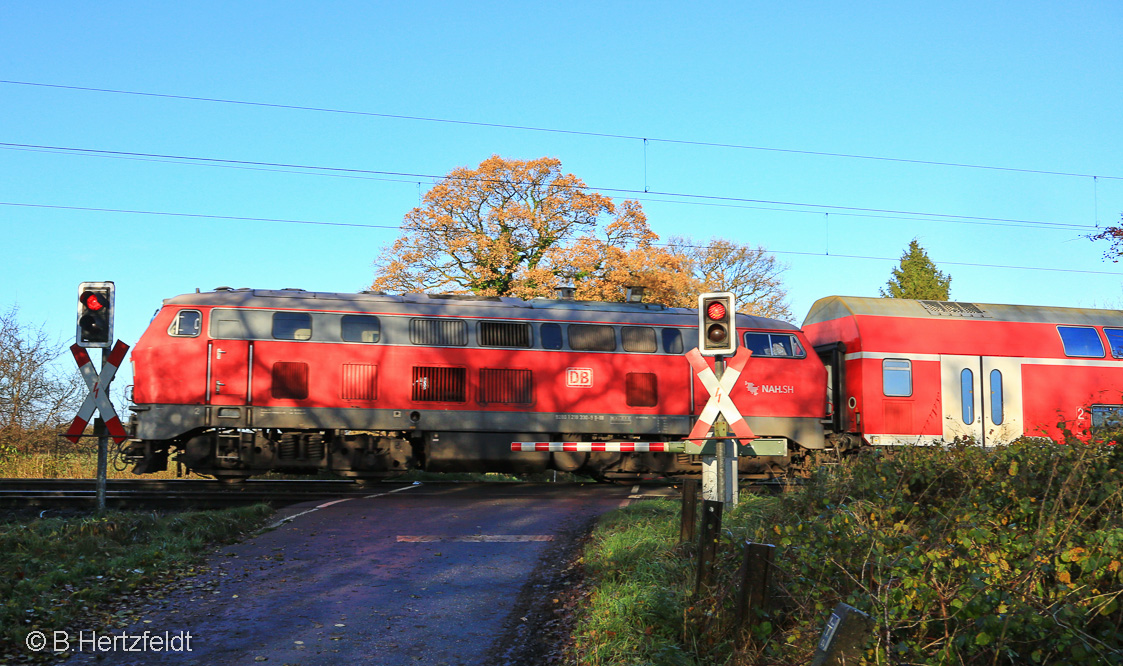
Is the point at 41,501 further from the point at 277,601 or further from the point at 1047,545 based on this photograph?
the point at 1047,545

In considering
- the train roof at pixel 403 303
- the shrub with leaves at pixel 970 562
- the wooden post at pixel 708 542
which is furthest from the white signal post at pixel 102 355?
the shrub with leaves at pixel 970 562

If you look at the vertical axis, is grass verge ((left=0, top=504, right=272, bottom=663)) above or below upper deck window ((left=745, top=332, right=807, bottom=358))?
below

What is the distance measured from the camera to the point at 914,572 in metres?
4.80

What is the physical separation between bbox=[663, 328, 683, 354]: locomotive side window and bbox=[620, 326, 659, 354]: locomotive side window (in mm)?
227

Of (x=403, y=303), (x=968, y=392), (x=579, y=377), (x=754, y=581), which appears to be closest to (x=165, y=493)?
(x=403, y=303)

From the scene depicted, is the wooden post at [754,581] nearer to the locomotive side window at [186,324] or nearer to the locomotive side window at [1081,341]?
the locomotive side window at [186,324]

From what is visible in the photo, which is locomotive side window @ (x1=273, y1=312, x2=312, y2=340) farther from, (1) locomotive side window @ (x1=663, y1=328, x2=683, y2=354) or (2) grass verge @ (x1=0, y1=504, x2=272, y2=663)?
(1) locomotive side window @ (x1=663, y1=328, x2=683, y2=354)

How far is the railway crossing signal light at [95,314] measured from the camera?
31.6 ft

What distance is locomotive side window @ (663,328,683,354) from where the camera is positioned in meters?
16.8

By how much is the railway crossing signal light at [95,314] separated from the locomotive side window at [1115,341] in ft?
62.0

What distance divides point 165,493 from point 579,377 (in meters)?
7.50

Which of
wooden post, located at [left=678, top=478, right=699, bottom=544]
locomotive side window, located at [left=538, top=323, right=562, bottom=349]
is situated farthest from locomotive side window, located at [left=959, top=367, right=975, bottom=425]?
wooden post, located at [left=678, top=478, right=699, bottom=544]

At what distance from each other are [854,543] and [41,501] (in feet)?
36.9

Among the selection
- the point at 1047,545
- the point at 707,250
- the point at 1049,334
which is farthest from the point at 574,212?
the point at 1047,545
